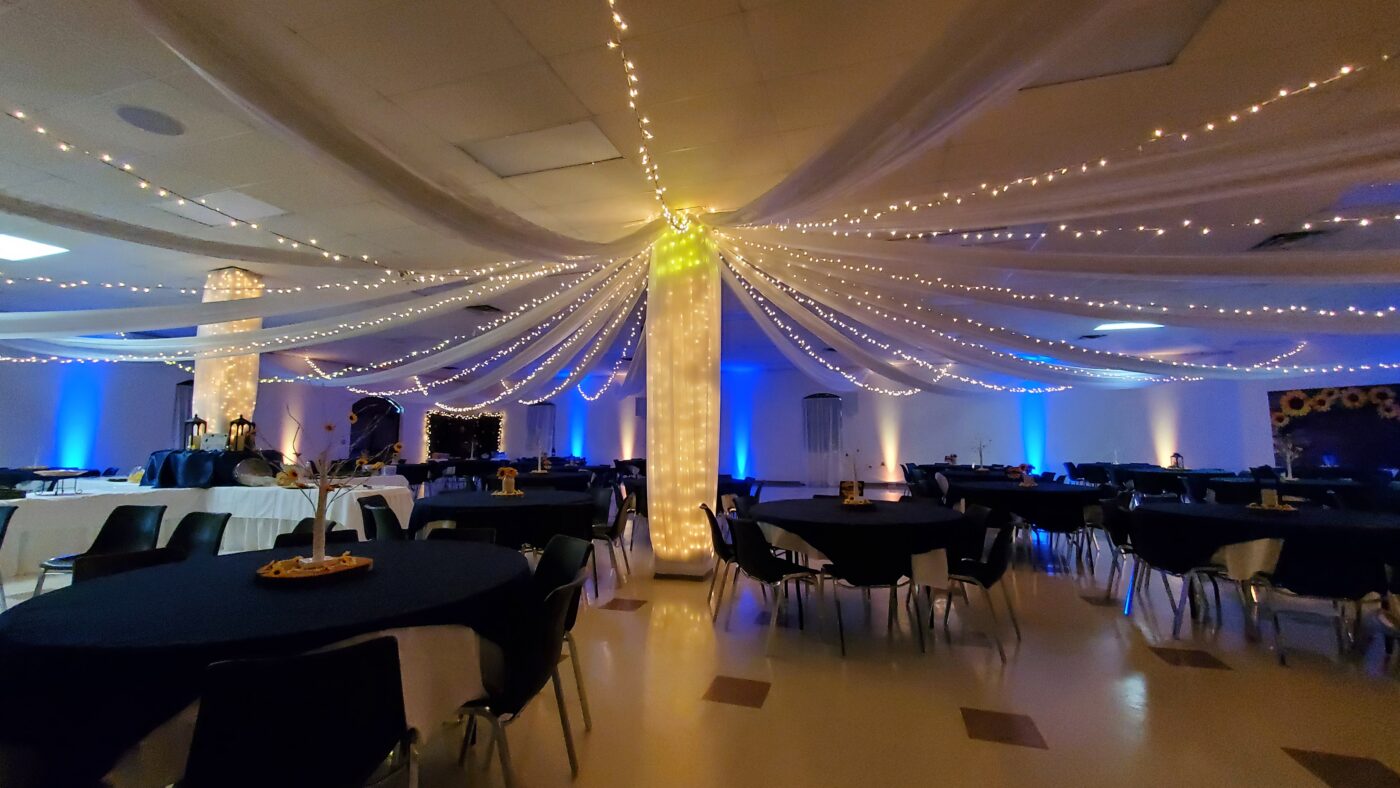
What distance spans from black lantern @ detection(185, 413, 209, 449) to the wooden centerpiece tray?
5.06 m

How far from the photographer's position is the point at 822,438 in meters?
14.7

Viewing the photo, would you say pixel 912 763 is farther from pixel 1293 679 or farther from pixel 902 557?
pixel 1293 679

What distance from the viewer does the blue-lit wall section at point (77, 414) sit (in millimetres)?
9203

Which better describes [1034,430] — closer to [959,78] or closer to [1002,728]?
[1002,728]

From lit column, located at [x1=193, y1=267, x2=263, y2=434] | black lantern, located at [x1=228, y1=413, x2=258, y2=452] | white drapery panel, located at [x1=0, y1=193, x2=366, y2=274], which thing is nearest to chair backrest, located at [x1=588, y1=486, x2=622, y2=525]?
white drapery panel, located at [x1=0, y1=193, x2=366, y2=274]

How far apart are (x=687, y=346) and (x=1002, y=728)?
11.1 ft

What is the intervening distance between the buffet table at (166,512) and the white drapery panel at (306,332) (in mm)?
1254

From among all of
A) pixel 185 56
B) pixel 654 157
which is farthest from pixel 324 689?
pixel 654 157

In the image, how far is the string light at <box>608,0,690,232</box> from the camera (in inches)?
106

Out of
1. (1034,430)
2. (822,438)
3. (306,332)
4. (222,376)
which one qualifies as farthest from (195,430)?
(1034,430)

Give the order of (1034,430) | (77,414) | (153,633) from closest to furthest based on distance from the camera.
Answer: (153,633) → (77,414) → (1034,430)

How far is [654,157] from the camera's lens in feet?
13.0

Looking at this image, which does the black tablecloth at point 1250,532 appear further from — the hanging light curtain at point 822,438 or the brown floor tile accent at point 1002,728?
the hanging light curtain at point 822,438

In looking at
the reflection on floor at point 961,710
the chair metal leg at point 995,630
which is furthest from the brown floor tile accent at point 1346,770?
the chair metal leg at point 995,630
